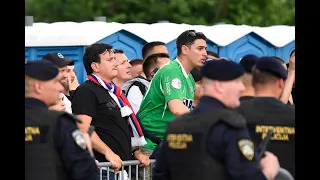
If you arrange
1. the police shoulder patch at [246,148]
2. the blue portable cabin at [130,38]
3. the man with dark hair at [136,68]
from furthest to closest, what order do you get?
the blue portable cabin at [130,38], the man with dark hair at [136,68], the police shoulder patch at [246,148]

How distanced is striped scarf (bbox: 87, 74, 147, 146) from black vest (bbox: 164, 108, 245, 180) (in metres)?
2.00

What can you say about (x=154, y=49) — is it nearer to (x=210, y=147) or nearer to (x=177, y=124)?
(x=177, y=124)

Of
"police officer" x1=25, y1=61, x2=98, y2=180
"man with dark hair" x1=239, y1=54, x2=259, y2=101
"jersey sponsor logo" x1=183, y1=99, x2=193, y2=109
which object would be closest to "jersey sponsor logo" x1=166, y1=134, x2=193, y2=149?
"police officer" x1=25, y1=61, x2=98, y2=180

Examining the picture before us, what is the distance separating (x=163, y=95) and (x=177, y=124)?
244 cm

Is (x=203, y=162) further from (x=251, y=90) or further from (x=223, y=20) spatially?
(x=223, y=20)

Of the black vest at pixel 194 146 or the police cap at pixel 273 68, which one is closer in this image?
the black vest at pixel 194 146

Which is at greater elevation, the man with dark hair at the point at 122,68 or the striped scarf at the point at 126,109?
the man with dark hair at the point at 122,68

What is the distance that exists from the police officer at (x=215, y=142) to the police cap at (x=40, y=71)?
2.87 feet

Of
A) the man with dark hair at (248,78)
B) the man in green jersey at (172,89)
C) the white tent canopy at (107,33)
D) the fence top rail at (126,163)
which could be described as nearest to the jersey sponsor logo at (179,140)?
the man with dark hair at (248,78)

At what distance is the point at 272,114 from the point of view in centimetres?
868

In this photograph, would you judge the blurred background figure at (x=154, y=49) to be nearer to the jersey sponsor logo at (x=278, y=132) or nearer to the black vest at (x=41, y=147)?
the jersey sponsor logo at (x=278, y=132)

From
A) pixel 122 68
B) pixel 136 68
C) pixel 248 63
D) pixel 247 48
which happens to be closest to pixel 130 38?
pixel 247 48

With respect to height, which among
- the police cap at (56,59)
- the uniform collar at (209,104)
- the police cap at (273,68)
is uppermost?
the police cap at (56,59)

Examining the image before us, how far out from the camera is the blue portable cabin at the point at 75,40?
53.6 feet
